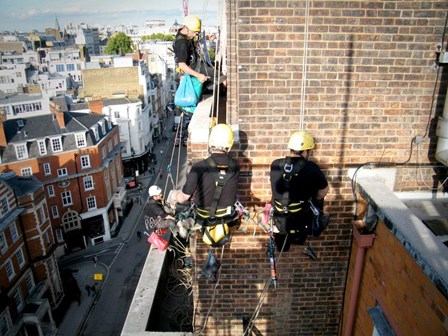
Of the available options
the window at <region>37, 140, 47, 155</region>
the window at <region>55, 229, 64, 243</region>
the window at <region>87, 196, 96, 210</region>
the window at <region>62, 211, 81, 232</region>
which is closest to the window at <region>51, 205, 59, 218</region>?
the window at <region>62, 211, 81, 232</region>

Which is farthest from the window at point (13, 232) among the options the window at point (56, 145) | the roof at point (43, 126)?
the window at point (56, 145)

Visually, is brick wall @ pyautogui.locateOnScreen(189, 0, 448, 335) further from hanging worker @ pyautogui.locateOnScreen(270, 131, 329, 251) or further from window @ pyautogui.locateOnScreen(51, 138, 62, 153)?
window @ pyautogui.locateOnScreen(51, 138, 62, 153)

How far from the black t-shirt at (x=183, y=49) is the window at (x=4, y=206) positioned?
59.7ft

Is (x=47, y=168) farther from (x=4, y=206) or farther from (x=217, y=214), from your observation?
(x=217, y=214)

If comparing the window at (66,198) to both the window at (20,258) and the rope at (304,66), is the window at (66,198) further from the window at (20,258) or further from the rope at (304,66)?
the rope at (304,66)

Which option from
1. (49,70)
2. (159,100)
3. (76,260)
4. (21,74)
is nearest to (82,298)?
(76,260)

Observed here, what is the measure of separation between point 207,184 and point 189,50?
10.7 ft

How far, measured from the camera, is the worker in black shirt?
4.67 metres

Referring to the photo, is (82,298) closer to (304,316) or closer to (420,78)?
(304,316)

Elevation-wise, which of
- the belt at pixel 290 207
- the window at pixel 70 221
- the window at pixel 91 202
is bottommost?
the window at pixel 70 221

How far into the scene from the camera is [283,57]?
487 cm

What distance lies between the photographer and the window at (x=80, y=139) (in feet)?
96.8

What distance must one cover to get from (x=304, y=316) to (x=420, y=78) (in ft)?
13.2

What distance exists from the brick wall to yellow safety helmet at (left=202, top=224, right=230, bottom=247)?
62 centimetres
